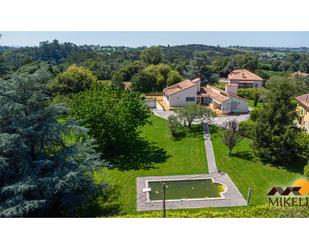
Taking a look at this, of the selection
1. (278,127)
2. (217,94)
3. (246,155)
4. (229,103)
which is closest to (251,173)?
(246,155)

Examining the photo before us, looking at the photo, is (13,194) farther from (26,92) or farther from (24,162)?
(26,92)

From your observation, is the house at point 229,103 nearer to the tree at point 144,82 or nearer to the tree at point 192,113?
the tree at point 192,113

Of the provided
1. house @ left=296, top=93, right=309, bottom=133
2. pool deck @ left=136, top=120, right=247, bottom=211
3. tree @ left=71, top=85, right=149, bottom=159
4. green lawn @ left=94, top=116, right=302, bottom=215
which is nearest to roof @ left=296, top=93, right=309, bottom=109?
house @ left=296, top=93, right=309, bottom=133

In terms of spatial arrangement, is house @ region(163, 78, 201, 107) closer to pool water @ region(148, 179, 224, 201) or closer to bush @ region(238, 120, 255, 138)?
bush @ region(238, 120, 255, 138)

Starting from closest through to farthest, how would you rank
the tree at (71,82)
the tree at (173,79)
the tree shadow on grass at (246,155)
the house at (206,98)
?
the tree shadow on grass at (246,155) < the house at (206,98) < the tree at (71,82) < the tree at (173,79)

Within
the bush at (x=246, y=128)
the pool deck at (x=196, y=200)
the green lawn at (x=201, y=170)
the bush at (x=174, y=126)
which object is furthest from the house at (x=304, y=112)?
the pool deck at (x=196, y=200)

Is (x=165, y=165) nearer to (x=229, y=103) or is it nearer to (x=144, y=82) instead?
(x=229, y=103)

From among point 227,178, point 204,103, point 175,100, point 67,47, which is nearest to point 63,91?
point 175,100
